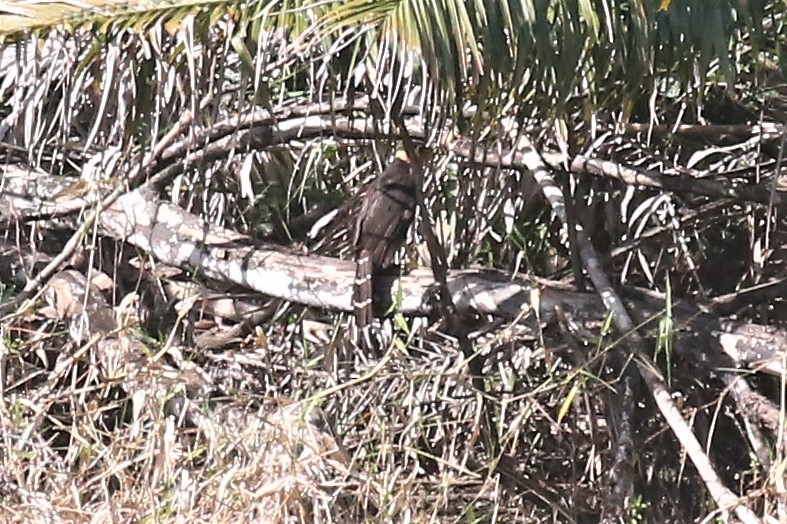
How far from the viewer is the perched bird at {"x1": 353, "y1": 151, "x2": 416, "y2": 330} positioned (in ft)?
Result: 10.6

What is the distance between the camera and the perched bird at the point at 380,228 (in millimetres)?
3221

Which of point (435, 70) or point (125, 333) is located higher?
point (435, 70)

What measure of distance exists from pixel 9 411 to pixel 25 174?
42.2 inches

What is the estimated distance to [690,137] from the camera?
3.36 m

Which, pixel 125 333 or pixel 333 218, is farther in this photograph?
pixel 333 218

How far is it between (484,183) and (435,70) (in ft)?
4.40

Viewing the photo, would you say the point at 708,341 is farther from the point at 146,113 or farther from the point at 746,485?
the point at 146,113

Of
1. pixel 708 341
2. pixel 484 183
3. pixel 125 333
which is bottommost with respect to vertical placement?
pixel 125 333

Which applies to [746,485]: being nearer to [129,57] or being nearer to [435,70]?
[435,70]

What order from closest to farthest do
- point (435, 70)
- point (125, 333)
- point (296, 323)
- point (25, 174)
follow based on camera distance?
point (435, 70) < point (125, 333) < point (296, 323) < point (25, 174)

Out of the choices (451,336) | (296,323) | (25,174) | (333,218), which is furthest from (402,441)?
(25,174)

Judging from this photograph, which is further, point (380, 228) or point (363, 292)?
point (380, 228)

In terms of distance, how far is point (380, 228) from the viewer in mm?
3508

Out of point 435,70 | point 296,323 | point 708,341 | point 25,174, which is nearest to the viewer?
point 435,70
